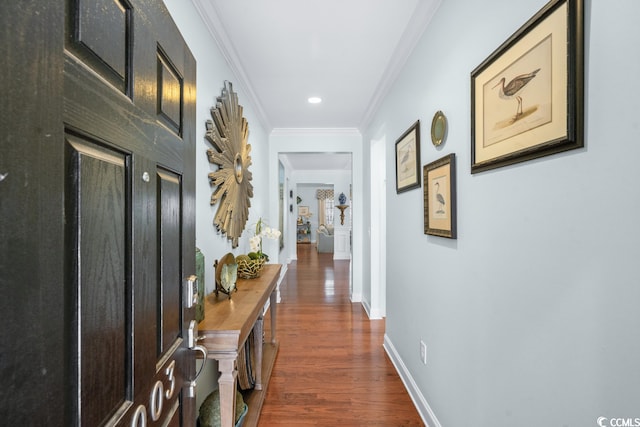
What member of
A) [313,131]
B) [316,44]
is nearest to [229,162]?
[316,44]

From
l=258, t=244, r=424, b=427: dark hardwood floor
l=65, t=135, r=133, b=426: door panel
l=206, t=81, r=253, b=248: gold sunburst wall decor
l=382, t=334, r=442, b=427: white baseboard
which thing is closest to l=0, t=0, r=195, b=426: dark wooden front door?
l=65, t=135, r=133, b=426: door panel

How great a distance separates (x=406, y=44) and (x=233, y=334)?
2.14 metres

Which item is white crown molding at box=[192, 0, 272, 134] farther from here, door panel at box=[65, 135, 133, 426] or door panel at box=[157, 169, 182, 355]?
door panel at box=[65, 135, 133, 426]

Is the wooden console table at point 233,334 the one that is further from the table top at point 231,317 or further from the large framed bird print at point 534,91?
the large framed bird print at point 534,91

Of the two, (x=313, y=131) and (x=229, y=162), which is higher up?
(x=313, y=131)

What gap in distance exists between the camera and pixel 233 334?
50.2 inches

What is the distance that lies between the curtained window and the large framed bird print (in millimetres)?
10793

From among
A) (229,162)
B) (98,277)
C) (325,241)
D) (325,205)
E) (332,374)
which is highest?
(229,162)

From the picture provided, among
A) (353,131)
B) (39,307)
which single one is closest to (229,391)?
(39,307)

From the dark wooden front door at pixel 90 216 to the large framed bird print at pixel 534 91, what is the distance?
1086 mm

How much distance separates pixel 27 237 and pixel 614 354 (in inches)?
45.9

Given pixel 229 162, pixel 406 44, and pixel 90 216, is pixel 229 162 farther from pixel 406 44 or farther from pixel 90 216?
pixel 90 216

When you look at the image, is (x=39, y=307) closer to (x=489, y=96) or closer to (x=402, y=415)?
(x=489, y=96)

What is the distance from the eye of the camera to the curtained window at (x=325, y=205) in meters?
12.1
